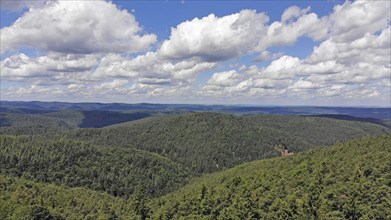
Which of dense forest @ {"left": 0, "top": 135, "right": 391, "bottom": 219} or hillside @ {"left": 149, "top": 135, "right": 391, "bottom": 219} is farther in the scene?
dense forest @ {"left": 0, "top": 135, "right": 391, "bottom": 219}

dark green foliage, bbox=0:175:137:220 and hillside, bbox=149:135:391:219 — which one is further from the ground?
hillside, bbox=149:135:391:219

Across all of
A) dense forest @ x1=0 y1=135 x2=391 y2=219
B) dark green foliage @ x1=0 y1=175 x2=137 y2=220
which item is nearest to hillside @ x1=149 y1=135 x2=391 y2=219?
dense forest @ x1=0 y1=135 x2=391 y2=219

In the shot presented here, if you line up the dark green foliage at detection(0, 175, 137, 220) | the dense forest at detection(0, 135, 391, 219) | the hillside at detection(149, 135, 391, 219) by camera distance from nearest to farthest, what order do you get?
the hillside at detection(149, 135, 391, 219) → the dense forest at detection(0, 135, 391, 219) → the dark green foliage at detection(0, 175, 137, 220)

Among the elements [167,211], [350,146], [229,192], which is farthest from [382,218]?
[350,146]

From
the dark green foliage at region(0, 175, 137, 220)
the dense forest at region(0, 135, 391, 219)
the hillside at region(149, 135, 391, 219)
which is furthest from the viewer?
the dark green foliage at region(0, 175, 137, 220)

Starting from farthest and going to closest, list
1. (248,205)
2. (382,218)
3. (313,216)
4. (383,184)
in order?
(248,205) → (383,184) → (313,216) → (382,218)

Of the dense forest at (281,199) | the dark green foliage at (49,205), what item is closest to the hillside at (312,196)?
the dense forest at (281,199)

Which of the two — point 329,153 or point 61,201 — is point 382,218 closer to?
point 329,153

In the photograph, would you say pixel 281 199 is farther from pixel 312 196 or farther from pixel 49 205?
pixel 49 205

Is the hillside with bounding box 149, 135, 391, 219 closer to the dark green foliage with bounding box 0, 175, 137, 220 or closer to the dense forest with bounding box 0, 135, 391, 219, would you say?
the dense forest with bounding box 0, 135, 391, 219
